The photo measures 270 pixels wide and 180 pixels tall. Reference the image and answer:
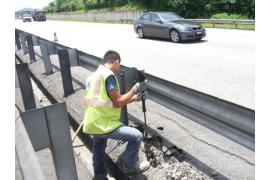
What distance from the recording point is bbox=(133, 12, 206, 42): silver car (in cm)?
1623

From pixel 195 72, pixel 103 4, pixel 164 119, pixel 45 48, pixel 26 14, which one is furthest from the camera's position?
pixel 26 14

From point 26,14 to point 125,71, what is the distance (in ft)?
258

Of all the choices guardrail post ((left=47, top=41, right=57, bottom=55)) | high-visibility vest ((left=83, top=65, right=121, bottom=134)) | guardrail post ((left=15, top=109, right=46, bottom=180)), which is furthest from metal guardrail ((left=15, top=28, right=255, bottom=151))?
guardrail post ((left=47, top=41, right=57, bottom=55))

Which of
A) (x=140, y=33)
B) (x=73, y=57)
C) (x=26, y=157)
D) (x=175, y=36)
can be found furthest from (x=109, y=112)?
(x=140, y=33)

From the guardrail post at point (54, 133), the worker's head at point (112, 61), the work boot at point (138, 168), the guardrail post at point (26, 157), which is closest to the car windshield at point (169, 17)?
the worker's head at point (112, 61)

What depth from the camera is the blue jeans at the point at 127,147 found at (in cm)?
384

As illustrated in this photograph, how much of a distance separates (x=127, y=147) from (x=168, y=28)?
13870 mm

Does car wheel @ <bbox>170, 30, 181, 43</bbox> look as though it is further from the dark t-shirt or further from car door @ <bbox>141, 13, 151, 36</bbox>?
the dark t-shirt

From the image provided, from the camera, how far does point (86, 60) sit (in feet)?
21.8

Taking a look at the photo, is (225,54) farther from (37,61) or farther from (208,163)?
(208,163)

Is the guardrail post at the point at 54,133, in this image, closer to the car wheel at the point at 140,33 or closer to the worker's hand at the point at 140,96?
the worker's hand at the point at 140,96

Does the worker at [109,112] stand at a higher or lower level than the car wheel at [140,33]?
lower

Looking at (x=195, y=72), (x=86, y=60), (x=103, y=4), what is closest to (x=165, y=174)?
(x=86, y=60)

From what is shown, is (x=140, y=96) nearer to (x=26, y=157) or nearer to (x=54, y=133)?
(x=54, y=133)
